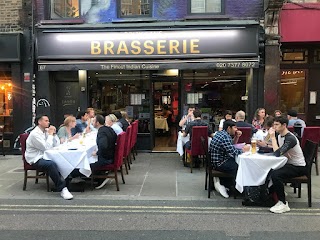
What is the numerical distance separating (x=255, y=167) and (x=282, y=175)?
17.0 inches

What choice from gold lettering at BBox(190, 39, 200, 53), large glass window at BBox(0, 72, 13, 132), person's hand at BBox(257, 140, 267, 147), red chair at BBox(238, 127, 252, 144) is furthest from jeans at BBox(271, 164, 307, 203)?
large glass window at BBox(0, 72, 13, 132)

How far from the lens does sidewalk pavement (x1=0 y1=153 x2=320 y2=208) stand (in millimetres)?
6367

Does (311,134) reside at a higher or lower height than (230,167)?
higher

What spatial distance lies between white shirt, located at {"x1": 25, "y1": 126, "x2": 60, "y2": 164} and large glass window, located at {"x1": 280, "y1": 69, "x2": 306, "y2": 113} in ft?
24.0

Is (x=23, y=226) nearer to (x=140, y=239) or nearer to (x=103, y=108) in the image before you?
(x=140, y=239)

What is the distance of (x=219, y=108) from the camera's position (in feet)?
35.6

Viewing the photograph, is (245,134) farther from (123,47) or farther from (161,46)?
(123,47)

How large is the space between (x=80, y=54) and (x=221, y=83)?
14.0 feet

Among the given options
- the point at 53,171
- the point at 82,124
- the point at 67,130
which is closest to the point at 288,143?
the point at 53,171

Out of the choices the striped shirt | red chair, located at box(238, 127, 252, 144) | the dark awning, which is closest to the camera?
the striped shirt

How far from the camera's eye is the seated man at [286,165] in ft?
18.2

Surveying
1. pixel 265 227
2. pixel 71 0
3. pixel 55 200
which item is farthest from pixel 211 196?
pixel 71 0

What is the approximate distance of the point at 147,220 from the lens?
5.24 meters

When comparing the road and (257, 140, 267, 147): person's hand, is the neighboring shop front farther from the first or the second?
the road
